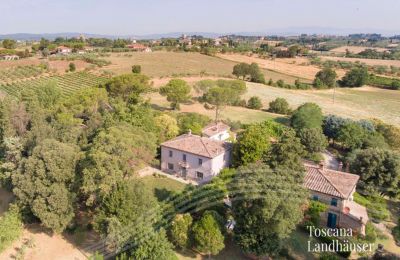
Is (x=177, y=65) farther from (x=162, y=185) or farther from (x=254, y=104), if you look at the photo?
(x=162, y=185)

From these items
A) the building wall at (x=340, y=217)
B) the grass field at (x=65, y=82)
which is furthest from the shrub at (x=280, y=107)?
the grass field at (x=65, y=82)

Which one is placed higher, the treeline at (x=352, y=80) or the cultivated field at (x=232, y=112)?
the treeline at (x=352, y=80)

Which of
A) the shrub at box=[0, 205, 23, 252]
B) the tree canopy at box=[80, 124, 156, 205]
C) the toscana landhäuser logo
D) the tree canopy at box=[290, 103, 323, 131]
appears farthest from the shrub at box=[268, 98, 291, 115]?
the shrub at box=[0, 205, 23, 252]

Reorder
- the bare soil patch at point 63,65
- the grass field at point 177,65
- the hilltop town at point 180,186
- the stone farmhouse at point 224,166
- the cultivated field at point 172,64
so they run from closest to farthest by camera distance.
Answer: the hilltop town at point 180,186 → the stone farmhouse at point 224,166 → the bare soil patch at point 63,65 → the grass field at point 177,65 → the cultivated field at point 172,64

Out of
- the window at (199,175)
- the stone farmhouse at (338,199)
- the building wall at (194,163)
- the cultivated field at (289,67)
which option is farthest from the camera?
the cultivated field at (289,67)

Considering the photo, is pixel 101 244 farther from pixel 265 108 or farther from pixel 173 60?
pixel 173 60

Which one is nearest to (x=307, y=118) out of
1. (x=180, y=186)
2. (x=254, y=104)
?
(x=254, y=104)

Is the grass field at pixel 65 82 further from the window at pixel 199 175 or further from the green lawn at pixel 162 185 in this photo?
the window at pixel 199 175
